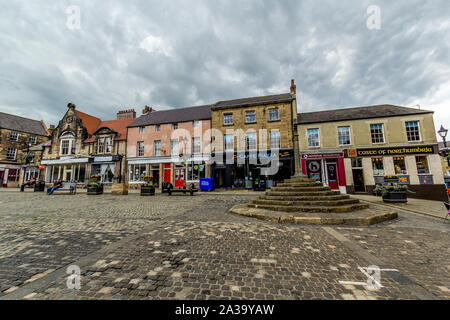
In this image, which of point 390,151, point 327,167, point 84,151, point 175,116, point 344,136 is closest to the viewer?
point 390,151

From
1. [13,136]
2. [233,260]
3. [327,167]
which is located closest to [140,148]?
[327,167]

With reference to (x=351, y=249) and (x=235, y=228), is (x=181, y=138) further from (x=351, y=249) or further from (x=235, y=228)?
(x=351, y=249)

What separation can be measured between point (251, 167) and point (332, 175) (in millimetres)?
7166

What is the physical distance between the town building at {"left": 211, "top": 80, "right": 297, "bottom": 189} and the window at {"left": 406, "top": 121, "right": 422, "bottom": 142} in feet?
28.0

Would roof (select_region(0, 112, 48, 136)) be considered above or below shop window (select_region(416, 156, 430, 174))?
Result: above

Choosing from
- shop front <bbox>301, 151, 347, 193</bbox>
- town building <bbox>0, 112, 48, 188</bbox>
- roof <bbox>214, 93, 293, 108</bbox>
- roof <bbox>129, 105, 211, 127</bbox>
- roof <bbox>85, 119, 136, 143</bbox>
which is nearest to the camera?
shop front <bbox>301, 151, 347, 193</bbox>

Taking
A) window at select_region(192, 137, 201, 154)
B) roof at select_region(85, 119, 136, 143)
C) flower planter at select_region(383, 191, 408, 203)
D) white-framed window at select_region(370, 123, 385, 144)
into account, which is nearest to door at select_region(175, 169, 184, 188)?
window at select_region(192, 137, 201, 154)

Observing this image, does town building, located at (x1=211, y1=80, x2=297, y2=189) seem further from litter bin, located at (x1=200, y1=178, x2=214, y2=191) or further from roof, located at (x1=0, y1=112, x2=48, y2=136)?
roof, located at (x1=0, y1=112, x2=48, y2=136)

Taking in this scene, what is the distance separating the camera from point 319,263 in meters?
2.85

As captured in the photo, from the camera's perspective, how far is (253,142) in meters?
17.9

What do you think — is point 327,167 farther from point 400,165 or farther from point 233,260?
point 233,260

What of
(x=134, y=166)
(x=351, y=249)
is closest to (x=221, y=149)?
(x=134, y=166)

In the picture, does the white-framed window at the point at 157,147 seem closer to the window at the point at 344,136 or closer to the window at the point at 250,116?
the window at the point at 250,116

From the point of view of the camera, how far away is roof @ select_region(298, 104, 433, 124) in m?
14.4
